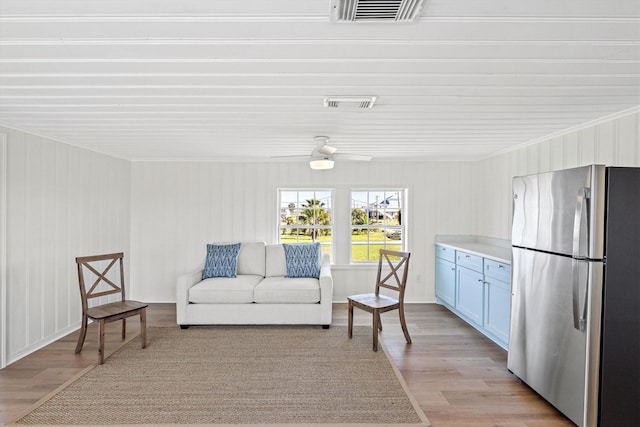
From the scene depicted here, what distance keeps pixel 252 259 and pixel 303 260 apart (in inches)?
29.4

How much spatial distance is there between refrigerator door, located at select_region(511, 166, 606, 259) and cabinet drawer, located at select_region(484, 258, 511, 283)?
64cm

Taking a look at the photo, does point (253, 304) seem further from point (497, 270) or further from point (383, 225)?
point (497, 270)

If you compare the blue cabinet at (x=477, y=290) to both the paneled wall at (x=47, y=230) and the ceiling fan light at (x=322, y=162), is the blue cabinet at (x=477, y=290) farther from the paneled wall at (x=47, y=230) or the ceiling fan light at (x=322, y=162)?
the paneled wall at (x=47, y=230)

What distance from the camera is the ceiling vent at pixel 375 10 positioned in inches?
53.6

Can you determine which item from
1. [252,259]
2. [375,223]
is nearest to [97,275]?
[252,259]

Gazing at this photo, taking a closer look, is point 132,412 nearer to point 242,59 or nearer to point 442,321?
point 242,59

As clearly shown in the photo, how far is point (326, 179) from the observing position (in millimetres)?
5336

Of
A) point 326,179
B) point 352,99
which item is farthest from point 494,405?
point 326,179

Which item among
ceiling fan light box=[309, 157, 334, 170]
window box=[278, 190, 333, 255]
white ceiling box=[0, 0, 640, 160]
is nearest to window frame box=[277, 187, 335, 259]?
window box=[278, 190, 333, 255]

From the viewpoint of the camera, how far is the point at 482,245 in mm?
4871

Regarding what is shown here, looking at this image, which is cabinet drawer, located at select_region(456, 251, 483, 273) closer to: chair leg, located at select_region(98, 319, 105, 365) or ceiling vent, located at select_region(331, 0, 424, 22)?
ceiling vent, located at select_region(331, 0, 424, 22)

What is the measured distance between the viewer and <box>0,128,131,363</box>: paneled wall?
3266 mm

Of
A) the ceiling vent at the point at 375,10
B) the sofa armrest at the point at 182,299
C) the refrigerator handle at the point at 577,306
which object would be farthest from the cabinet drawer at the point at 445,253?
the ceiling vent at the point at 375,10

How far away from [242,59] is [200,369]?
8.57ft
